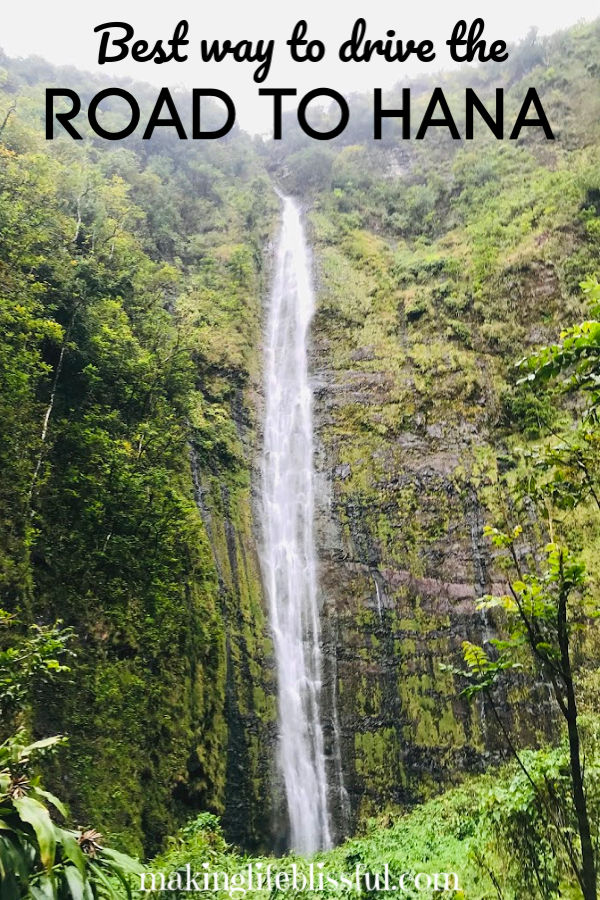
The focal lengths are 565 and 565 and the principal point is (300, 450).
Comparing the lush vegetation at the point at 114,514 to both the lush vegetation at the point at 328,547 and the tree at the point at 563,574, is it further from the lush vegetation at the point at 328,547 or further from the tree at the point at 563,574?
the tree at the point at 563,574

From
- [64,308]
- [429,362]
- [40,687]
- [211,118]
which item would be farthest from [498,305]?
[211,118]

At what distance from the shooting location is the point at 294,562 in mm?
12273

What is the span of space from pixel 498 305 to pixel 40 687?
13966 millimetres

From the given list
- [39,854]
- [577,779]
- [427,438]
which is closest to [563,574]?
[577,779]

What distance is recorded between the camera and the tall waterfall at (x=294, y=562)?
979cm

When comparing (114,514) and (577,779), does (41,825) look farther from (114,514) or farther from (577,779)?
(114,514)

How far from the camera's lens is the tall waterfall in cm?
979

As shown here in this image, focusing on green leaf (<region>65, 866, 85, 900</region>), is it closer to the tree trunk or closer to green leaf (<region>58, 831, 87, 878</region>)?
green leaf (<region>58, 831, 87, 878</region>)

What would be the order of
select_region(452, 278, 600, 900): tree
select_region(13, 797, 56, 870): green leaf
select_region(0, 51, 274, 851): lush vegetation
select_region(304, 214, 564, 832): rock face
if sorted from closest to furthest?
select_region(452, 278, 600, 900): tree → select_region(13, 797, 56, 870): green leaf → select_region(0, 51, 274, 851): lush vegetation → select_region(304, 214, 564, 832): rock face

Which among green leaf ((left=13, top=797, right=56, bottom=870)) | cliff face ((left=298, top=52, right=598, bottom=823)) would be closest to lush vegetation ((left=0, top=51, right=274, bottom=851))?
cliff face ((left=298, top=52, right=598, bottom=823))

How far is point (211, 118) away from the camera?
106 ft

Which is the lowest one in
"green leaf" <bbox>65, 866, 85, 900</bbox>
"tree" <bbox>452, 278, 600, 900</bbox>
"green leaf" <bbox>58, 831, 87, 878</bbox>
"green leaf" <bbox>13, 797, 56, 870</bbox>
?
"green leaf" <bbox>65, 866, 85, 900</bbox>

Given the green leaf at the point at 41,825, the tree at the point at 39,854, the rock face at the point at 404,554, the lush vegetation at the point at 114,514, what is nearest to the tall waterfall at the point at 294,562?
the rock face at the point at 404,554

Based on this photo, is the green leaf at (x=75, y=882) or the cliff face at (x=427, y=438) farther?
the cliff face at (x=427, y=438)
